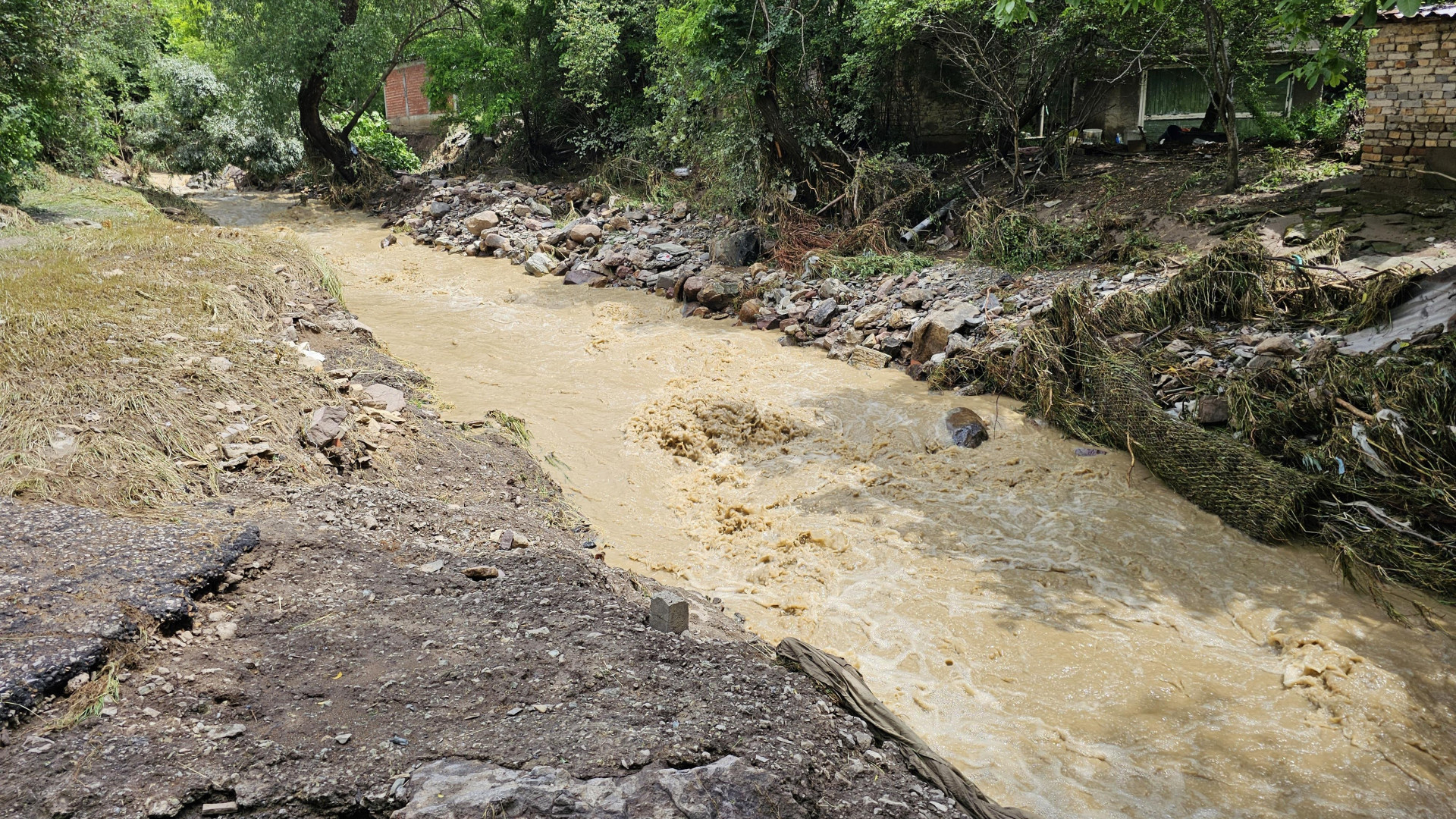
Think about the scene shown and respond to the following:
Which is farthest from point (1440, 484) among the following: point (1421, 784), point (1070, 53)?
point (1070, 53)

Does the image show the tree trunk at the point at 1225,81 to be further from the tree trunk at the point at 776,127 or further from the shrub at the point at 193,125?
the shrub at the point at 193,125

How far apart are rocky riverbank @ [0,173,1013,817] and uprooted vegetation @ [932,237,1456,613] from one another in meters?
3.83

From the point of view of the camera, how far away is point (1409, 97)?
363 inches

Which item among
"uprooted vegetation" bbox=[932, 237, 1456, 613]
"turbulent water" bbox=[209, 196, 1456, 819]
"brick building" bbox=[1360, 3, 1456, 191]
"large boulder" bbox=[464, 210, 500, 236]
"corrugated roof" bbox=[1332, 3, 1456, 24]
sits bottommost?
"turbulent water" bbox=[209, 196, 1456, 819]

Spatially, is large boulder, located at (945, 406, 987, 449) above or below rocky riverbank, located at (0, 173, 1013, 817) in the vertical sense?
below

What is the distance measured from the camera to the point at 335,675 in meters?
3.14

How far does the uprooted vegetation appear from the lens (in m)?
5.38

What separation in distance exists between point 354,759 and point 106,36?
18.3 m

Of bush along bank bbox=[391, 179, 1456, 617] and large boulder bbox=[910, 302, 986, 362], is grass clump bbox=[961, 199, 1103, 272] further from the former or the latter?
large boulder bbox=[910, 302, 986, 362]

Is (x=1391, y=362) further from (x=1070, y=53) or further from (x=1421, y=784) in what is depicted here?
(x=1070, y=53)

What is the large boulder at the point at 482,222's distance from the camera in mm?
15445

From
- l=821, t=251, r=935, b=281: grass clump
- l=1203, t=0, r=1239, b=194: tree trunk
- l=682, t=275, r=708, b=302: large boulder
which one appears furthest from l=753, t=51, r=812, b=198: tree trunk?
l=1203, t=0, r=1239, b=194: tree trunk

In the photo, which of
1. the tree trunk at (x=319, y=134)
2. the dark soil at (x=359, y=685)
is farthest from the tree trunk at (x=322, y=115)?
the dark soil at (x=359, y=685)

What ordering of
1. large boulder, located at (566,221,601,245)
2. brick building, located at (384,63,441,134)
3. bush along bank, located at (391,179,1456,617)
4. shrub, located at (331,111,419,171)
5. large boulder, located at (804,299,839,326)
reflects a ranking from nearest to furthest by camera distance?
bush along bank, located at (391,179,1456,617) < large boulder, located at (804,299,839,326) < large boulder, located at (566,221,601,245) < shrub, located at (331,111,419,171) < brick building, located at (384,63,441,134)
